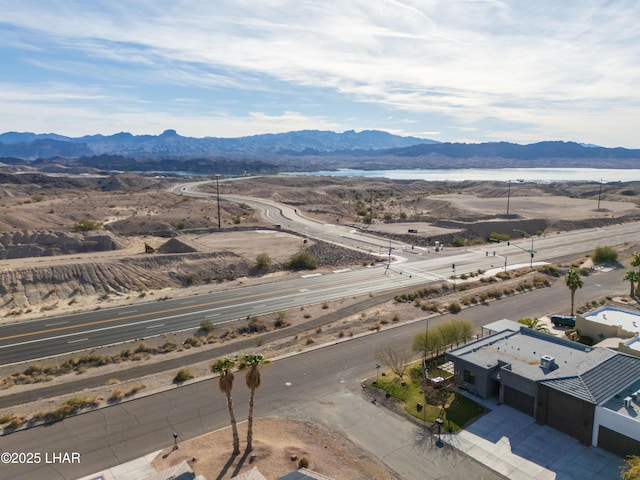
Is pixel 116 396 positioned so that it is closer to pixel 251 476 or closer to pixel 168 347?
pixel 168 347

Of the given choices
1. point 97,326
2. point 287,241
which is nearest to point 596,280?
point 287,241

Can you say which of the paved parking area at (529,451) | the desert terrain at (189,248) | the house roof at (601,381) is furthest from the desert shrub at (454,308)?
the paved parking area at (529,451)

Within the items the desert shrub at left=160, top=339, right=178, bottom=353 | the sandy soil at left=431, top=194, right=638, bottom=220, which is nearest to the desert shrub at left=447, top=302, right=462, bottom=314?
the desert shrub at left=160, top=339, right=178, bottom=353

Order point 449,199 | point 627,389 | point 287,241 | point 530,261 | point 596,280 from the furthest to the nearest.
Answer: point 449,199 < point 287,241 < point 530,261 < point 596,280 < point 627,389

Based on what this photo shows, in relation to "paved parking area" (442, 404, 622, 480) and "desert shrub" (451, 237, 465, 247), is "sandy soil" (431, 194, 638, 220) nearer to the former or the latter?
"desert shrub" (451, 237, 465, 247)

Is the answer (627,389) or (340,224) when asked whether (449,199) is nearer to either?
(340,224)

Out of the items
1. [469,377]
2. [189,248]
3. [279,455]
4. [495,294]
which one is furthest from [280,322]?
[189,248]
